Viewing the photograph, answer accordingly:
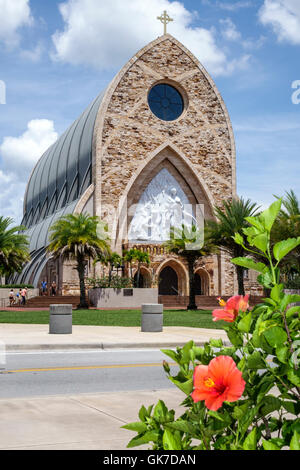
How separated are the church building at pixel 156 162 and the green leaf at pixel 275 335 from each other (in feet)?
156

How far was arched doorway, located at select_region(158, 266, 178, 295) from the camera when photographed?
56344mm

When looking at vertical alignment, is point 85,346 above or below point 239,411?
below

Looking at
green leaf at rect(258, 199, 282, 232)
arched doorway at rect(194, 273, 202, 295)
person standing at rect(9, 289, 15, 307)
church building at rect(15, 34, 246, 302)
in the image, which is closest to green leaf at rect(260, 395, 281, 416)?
green leaf at rect(258, 199, 282, 232)

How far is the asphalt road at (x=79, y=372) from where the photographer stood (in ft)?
30.0

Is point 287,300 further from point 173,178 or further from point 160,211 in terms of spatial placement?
point 173,178

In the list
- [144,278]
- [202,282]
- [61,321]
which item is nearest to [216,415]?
[61,321]

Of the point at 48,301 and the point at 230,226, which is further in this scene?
the point at 48,301

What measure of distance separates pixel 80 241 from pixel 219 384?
41.0 m

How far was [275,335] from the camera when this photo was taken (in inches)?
101

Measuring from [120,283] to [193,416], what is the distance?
44.8m

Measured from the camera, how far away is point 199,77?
186 ft

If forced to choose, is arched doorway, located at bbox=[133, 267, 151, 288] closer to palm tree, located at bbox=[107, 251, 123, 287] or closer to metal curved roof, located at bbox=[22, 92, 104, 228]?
palm tree, located at bbox=[107, 251, 123, 287]

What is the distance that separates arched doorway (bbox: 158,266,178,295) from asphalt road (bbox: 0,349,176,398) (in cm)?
4165

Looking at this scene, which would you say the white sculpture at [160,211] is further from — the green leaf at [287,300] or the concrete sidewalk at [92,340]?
the green leaf at [287,300]
